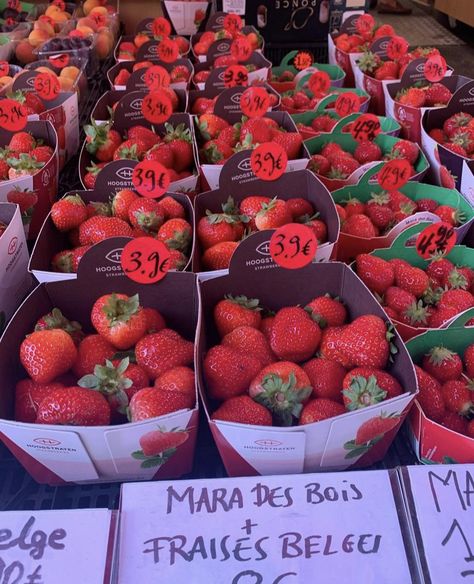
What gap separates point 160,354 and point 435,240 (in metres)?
0.83

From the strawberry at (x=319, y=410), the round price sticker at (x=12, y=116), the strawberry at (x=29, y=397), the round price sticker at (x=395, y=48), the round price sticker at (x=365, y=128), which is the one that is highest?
the round price sticker at (x=395, y=48)

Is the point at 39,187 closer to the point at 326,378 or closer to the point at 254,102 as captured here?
the point at 254,102

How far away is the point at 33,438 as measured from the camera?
876 mm

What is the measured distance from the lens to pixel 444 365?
114cm

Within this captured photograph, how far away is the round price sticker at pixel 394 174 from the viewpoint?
172 cm

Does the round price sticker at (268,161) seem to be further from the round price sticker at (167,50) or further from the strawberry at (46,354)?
the round price sticker at (167,50)

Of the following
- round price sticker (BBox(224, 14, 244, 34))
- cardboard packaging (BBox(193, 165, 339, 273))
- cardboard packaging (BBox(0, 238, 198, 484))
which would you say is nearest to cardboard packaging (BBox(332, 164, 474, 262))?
cardboard packaging (BBox(193, 165, 339, 273))

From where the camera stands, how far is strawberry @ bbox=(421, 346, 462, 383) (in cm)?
114

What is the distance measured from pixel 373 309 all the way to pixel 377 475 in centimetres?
39

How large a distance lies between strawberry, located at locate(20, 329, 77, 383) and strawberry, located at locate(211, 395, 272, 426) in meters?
0.32

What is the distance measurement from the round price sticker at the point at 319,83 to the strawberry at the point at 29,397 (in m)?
1.91

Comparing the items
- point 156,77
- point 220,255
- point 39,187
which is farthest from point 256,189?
point 156,77

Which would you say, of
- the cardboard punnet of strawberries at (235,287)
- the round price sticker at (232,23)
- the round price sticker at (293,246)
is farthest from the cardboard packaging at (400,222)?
the round price sticker at (232,23)

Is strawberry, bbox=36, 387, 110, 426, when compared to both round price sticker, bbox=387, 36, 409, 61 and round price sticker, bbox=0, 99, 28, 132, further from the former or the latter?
round price sticker, bbox=387, 36, 409, 61
